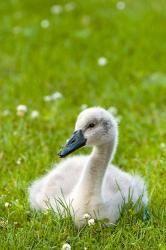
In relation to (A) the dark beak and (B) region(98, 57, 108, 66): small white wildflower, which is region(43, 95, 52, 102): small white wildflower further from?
(A) the dark beak

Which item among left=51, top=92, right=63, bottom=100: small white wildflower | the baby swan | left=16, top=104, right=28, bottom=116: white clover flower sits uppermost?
left=51, top=92, right=63, bottom=100: small white wildflower

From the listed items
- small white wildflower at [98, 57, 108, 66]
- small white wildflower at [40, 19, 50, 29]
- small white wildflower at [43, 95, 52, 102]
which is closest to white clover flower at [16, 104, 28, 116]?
small white wildflower at [43, 95, 52, 102]

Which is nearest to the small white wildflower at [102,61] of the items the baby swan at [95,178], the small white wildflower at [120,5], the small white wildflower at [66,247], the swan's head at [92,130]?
the small white wildflower at [120,5]

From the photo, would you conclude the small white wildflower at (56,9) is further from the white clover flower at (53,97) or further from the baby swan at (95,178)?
the baby swan at (95,178)

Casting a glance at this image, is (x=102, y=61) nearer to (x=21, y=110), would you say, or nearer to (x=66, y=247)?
(x=21, y=110)

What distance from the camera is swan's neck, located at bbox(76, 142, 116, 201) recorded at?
444 cm

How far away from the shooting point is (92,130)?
4.46 m

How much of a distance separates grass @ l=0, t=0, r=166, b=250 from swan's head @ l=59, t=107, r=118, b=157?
49 cm

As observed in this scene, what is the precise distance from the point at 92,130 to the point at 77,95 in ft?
9.40

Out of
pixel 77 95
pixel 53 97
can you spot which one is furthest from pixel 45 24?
pixel 53 97

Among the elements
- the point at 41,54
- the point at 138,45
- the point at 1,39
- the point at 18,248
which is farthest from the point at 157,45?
the point at 18,248

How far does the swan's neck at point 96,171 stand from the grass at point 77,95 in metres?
0.24

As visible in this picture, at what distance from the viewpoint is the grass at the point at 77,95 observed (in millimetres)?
4301

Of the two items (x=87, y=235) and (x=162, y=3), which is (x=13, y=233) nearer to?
(x=87, y=235)
